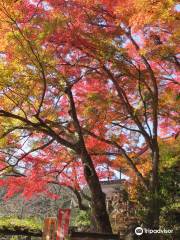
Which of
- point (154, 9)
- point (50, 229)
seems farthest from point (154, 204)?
point (154, 9)

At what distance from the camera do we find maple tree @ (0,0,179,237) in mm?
9352

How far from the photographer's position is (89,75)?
40.9 ft

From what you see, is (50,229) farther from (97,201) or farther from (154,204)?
(154,204)

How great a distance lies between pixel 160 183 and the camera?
1318cm

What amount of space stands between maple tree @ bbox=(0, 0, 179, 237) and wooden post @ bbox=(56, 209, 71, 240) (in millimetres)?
2582

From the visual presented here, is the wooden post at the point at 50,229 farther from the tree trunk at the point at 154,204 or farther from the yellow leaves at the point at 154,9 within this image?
the yellow leaves at the point at 154,9

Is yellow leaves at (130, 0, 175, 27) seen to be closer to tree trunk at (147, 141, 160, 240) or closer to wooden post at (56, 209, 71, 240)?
tree trunk at (147, 141, 160, 240)

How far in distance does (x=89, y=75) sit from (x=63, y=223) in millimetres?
5911

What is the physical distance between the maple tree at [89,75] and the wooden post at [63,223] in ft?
8.47

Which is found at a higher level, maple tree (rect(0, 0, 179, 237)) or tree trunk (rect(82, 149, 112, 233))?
maple tree (rect(0, 0, 179, 237))

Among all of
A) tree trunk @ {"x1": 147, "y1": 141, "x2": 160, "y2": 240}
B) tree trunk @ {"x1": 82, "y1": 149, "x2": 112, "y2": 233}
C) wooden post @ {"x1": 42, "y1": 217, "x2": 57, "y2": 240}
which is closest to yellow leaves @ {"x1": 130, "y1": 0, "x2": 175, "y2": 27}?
tree trunk @ {"x1": 147, "y1": 141, "x2": 160, "y2": 240}

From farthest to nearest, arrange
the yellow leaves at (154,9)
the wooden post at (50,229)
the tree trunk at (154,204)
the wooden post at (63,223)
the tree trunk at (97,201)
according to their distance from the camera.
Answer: the tree trunk at (154,204) < the tree trunk at (97,201) < the yellow leaves at (154,9) < the wooden post at (50,229) < the wooden post at (63,223)

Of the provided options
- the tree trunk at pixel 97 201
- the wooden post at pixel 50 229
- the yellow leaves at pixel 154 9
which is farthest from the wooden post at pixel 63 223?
the yellow leaves at pixel 154 9

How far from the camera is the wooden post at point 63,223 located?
25.8 feet
